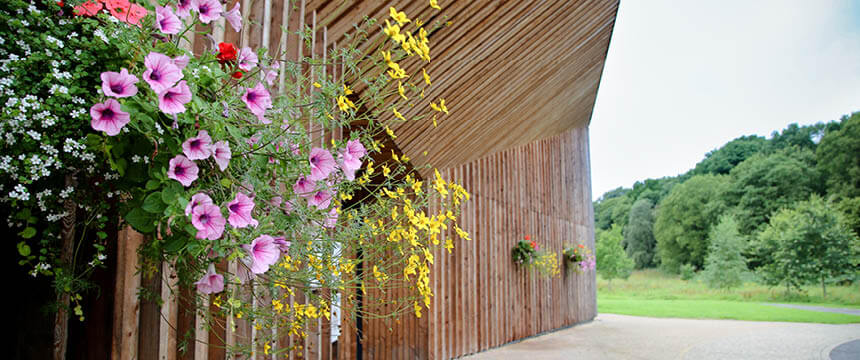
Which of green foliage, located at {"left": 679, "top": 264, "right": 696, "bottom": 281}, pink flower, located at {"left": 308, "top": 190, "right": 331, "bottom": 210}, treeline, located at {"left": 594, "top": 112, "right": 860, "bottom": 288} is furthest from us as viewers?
green foliage, located at {"left": 679, "top": 264, "right": 696, "bottom": 281}

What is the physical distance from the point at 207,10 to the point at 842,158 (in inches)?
1360

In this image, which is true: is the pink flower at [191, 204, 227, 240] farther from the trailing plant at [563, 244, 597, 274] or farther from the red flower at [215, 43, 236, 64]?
the trailing plant at [563, 244, 597, 274]

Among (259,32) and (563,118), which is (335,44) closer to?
(259,32)

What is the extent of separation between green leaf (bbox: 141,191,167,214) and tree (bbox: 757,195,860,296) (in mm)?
23911

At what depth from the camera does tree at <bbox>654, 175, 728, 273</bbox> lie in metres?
31.5

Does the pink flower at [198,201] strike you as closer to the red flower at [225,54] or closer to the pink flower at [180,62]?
the pink flower at [180,62]

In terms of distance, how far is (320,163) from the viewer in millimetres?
1197

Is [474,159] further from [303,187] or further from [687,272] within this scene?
[687,272]

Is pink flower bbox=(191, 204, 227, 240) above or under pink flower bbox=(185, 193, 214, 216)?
under

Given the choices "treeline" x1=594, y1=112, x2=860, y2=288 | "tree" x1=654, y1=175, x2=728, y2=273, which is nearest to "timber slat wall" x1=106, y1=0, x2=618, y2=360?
"treeline" x1=594, y1=112, x2=860, y2=288

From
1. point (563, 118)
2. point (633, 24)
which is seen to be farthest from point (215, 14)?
point (633, 24)

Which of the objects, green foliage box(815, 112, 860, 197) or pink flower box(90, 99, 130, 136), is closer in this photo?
pink flower box(90, 99, 130, 136)

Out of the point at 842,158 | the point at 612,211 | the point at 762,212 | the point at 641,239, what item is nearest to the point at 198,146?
the point at 762,212

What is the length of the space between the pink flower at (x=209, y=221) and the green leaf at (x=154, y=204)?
8 cm
